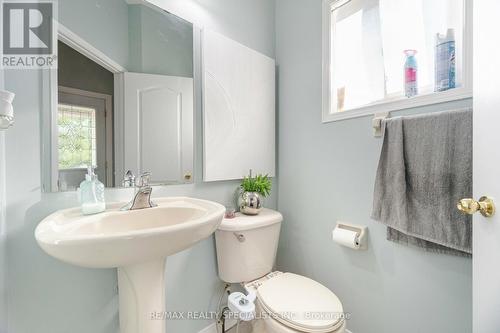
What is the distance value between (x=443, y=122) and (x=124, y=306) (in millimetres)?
1447

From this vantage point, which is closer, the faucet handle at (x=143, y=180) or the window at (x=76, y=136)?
the window at (x=76, y=136)

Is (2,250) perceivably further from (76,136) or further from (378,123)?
(378,123)

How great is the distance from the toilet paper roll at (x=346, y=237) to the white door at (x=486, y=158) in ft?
1.87

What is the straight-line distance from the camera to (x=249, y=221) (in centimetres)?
133

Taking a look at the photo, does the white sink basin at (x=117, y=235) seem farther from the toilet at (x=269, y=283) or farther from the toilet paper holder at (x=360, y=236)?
the toilet paper holder at (x=360, y=236)

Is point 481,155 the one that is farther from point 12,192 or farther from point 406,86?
point 12,192

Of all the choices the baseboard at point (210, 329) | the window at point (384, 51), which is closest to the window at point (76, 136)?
the baseboard at point (210, 329)

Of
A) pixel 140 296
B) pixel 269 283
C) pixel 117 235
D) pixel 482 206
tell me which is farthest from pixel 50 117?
pixel 482 206

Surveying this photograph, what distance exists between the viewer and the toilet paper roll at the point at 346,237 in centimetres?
121

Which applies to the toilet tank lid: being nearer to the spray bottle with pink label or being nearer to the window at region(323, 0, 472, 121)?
the window at region(323, 0, 472, 121)

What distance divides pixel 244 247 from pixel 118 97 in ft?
3.30

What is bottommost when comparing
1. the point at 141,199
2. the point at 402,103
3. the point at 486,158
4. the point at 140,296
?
the point at 140,296

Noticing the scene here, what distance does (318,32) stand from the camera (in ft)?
4.84

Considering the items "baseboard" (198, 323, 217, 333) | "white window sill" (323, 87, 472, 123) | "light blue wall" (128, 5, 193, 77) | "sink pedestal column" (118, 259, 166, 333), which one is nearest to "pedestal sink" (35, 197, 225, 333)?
"sink pedestal column" (118, 259, 166, 333)
